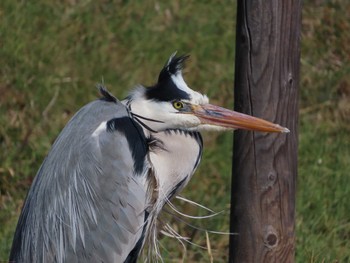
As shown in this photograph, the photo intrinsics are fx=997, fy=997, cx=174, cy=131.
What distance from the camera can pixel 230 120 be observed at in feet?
12.8

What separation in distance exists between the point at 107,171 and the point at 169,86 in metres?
0.43

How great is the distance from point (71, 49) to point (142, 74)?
505 mm

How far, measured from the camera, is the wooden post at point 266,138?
3.62 m

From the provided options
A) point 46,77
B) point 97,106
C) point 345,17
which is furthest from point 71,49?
point 97,106

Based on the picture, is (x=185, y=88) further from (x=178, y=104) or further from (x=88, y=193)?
(x=88, y=193)

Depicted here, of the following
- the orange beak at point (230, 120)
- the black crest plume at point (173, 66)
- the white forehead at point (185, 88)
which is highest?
the black crest plume at point (173, 66)

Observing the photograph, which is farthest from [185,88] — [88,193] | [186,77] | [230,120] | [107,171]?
[186,77]

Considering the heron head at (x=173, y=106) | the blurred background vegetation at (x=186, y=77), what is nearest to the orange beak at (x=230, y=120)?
the heron head at (x=173, y=106)

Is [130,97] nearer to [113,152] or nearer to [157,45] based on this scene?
[113,152]

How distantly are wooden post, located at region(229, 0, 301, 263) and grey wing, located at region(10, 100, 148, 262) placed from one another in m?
0.49

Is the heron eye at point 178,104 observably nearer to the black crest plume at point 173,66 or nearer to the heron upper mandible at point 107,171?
the heron upper mandible at point 107,171

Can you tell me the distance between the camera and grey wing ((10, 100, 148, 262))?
4027 millimetres

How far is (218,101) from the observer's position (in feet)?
21.4

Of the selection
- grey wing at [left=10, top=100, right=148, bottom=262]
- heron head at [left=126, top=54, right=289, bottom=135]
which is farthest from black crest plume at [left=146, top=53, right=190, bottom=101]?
grey wing at [left=10, top=100, right=148, bottom=262]
